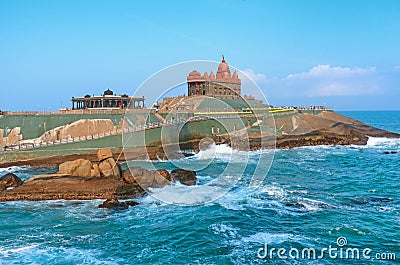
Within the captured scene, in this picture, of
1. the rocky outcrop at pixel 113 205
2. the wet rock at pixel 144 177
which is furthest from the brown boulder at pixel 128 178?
the rocky outcrop at pixel 113 205

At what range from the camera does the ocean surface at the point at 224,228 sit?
620 inches

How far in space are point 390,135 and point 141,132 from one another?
46.6 metres

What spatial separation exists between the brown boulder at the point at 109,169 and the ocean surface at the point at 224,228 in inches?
141

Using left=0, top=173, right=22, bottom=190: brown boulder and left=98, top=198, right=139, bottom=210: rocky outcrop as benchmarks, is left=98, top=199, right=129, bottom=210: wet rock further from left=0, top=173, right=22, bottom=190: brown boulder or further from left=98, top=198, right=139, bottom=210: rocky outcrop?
left=0, top=173, right=22, bottom=190: brown boulder

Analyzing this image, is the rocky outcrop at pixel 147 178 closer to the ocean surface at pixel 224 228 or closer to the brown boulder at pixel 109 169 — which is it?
the brown boulder at pixel 109 169

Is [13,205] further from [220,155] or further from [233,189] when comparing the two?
[220,155]

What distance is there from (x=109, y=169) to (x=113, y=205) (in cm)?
594

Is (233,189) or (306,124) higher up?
(306,124)

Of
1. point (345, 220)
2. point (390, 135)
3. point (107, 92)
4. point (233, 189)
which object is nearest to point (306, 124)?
point (390, 135)

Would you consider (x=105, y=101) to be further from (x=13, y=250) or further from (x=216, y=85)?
(x=13, y=250)

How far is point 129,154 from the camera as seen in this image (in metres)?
40.7

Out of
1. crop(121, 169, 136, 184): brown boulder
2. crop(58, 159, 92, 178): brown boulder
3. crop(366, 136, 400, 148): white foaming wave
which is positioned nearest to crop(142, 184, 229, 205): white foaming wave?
crop(121, 169, 136, 184): brown boulder

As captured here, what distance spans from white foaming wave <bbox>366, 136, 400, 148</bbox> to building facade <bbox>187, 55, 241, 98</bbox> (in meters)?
21.7

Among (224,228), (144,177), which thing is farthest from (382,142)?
(224,228)
